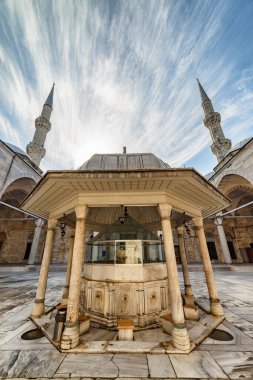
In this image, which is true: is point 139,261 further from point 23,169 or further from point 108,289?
point 23,169

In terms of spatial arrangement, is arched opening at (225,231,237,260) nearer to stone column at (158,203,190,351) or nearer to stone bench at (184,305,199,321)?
stone bench at (184,305,199,321)

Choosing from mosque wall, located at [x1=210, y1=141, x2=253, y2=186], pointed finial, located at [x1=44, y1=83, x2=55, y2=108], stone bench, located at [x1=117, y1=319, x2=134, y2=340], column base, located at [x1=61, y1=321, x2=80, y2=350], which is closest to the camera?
column base, located at [x1=61, y1=321, x2=80, y2=350]

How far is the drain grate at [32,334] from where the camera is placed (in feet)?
12.9

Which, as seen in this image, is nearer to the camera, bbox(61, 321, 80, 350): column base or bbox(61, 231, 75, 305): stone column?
bbox(61, 321, 80, 350): column base

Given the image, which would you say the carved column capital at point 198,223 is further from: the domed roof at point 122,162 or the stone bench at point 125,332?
Result: the stone bench at point 125,332

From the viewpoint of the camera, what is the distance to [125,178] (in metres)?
3.95

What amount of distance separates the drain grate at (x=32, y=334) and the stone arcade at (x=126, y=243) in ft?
1.81

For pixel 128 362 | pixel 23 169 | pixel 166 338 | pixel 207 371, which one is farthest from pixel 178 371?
pixel 23 169

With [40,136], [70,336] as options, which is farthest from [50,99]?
[70,336]

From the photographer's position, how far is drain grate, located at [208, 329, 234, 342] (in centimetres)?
384

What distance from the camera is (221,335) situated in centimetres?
400

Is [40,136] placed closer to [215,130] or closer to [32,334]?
[215,130]

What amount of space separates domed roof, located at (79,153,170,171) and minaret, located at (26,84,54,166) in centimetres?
2225

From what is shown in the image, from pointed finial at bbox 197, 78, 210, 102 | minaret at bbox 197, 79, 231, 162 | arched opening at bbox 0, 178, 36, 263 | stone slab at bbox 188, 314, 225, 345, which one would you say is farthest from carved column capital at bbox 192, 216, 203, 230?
pointed finial at bbox 197, 78, 210, 102
